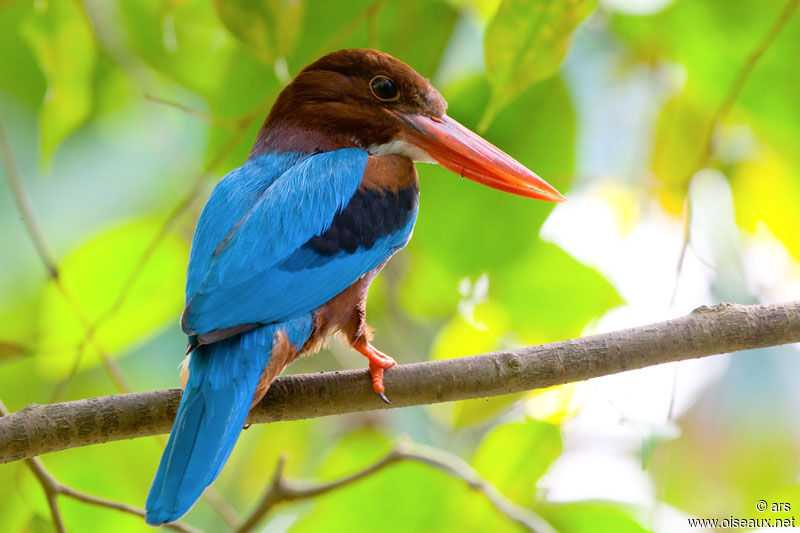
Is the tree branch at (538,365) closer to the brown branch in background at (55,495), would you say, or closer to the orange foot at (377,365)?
the orange foot at (377,365)

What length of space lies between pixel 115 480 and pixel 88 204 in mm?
1653

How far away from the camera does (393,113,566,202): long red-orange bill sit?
184 cm

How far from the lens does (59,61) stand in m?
1.95

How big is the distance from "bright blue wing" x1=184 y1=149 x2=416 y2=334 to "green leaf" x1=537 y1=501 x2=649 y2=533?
67 cm

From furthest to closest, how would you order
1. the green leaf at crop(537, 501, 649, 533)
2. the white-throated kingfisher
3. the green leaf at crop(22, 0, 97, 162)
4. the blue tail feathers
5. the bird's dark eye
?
the bird's dark eye, the green leaf at crop(22, 0, 97, 162), the green leaf at crop(537, 501, 649, 533), the white-throated kingfisher, the blue tail feathers

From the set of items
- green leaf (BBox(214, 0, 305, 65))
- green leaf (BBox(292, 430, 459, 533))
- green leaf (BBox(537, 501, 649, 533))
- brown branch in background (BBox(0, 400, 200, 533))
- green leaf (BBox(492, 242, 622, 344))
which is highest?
green leaf (BBox(214, 0, 305, 65))

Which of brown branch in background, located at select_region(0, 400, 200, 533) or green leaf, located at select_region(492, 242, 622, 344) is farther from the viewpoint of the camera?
green leaf, located at select_region(492, 242, 622, 344)

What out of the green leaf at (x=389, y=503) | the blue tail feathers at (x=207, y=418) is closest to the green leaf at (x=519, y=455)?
the green leaf at (x=389, y=503)

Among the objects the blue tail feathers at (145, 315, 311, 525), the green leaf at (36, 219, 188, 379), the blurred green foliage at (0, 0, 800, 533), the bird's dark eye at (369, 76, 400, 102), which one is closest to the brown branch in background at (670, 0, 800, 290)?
the blurred green foliage at (0, 0, 800, 533)

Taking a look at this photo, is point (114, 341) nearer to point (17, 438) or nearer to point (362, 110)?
point (17, 438)

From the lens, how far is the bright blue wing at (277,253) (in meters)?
1.58

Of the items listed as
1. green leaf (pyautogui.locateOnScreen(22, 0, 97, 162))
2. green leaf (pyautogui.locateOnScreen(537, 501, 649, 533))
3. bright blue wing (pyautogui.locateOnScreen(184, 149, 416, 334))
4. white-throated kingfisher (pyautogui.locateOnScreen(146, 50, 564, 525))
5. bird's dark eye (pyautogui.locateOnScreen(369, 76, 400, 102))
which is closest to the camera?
white-throated kingfisher (pyautogui.locateOnScreen(146, 50, 564, 525))

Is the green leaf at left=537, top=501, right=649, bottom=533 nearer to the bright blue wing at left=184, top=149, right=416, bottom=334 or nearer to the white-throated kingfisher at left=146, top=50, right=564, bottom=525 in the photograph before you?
the white-throated kingfisher at left=146, top=50, right=564, bottom=525

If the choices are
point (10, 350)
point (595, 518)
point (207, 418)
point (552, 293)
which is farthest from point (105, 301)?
point (595, 518)
